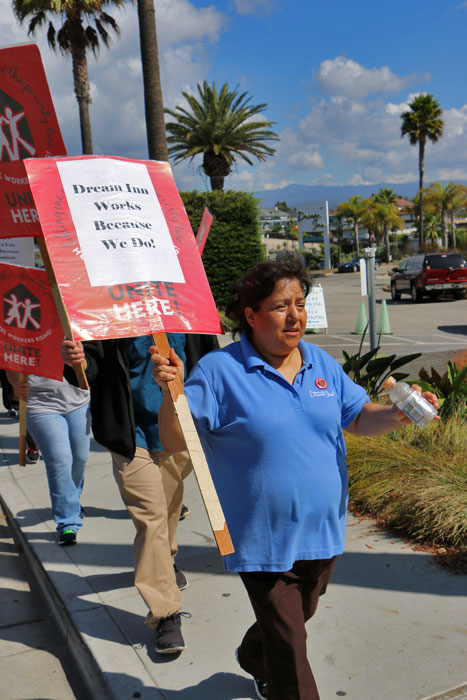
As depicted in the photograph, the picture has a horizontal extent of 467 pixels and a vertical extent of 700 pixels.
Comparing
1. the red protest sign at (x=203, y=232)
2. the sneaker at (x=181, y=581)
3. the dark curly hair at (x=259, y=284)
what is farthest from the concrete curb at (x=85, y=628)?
the red protest sign at (x=203, y=232)

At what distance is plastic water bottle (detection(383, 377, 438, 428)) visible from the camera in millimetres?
2205

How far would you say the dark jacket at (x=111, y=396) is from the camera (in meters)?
→ 3.28

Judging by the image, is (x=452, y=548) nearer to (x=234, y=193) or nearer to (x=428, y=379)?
(x=428, y=379)

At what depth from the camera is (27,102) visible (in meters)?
2.97

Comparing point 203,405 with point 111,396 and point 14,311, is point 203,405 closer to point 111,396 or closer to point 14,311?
point 111,396

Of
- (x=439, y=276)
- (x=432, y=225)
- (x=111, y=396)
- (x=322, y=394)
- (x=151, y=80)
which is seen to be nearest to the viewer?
(x=322, y=394)

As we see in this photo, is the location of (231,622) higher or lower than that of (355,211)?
lower

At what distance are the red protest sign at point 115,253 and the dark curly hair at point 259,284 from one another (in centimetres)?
15

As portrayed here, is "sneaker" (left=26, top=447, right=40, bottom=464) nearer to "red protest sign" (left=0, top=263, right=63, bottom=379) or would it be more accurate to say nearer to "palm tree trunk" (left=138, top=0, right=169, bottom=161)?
"red protest sign" (left=0, top=263, right=63, bottom=379)

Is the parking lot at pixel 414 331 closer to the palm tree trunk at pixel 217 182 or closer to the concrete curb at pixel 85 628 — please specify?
the palm tree trunk at pixel 217 182

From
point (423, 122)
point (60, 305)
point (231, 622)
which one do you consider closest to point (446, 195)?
point (423, 122)

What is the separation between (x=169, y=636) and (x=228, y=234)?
1726cm

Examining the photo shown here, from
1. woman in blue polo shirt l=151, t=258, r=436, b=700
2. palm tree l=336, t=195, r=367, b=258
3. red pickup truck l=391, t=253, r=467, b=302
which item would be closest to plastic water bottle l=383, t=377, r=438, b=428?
woman in blue polo shirt l=151, t=258, r=436, b=700

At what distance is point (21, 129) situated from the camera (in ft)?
9.92
